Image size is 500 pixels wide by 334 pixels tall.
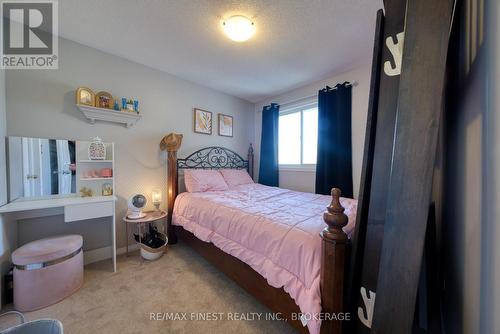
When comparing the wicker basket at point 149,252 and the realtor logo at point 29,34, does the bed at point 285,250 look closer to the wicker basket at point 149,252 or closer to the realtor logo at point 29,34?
the wicker basket at point 149,252

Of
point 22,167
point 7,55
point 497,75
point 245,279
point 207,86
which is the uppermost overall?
point 207,86

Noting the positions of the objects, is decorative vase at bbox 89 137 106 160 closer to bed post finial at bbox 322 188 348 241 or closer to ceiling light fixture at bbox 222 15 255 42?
ceiling light fixture at bbox 222 15 255 42

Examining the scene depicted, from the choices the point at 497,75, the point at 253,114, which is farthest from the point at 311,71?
the point at 497,75

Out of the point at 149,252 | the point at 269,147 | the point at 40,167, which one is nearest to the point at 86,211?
the point at 40,167

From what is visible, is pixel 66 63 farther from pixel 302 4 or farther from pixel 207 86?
pixel 302 4

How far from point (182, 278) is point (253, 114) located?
3.40 metres

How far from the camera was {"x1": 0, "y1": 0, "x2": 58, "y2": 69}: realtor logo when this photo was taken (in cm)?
170

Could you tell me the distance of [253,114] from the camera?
4.21m

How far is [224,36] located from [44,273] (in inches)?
109

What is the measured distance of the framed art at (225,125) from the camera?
360 cm

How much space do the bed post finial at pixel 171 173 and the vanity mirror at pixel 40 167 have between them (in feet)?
3.35

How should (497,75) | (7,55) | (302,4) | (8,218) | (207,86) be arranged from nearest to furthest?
(497,75), (302,4), (8,218), (7,55), (207,86)

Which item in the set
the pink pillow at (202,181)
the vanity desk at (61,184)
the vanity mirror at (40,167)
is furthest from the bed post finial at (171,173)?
the vanity mirror at (40,167)

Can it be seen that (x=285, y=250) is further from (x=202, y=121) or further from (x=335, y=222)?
(x=202, y=121)
